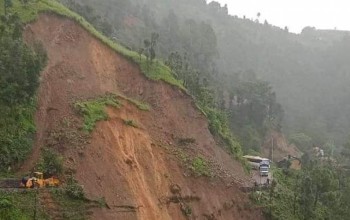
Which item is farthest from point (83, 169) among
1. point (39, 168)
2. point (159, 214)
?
point (159, 214)

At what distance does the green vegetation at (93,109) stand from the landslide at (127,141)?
39 centimetres

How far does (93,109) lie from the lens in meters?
31.9

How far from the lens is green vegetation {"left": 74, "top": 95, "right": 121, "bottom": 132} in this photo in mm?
30653

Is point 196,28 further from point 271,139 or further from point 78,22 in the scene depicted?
point 78,22

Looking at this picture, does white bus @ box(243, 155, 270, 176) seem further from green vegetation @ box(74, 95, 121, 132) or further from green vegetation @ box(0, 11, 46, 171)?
green vegetation @ box(0, 11, 46, 171)

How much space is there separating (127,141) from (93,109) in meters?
2.91

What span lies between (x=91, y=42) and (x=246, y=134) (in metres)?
25.1

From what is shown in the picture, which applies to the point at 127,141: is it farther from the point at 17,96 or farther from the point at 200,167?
the point at 17,96

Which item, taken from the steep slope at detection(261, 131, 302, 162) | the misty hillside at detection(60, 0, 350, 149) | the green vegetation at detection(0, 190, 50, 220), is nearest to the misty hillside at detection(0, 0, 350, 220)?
the green vegetation at detection(0, 190, 50, 220)

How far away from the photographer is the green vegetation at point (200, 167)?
33500 mm

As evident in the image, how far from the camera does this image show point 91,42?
3753 centimetres

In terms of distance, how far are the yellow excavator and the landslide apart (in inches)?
51.0

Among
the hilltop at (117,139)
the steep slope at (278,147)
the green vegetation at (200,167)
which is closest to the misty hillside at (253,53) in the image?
the steep slope at (278,147)

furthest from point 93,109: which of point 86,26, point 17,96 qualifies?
point 86,26
